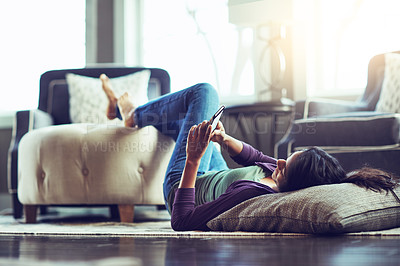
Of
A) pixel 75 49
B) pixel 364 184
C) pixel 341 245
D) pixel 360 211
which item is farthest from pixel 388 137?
pixel 75 49

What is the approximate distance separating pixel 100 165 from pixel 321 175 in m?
1.06

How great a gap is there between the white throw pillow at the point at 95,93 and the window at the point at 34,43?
114 cm

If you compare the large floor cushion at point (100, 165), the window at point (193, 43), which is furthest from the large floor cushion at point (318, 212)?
the window at point (193, 43)

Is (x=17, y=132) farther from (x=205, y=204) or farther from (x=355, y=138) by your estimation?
(x=355, y=138)

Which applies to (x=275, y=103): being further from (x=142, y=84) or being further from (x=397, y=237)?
(x=397, y=237)

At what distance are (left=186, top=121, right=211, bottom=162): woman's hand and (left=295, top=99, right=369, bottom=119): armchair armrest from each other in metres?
1.35

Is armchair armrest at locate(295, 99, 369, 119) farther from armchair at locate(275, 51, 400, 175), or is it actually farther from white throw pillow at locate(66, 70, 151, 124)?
white throw pillow at locate(66, 70, 151, 124)

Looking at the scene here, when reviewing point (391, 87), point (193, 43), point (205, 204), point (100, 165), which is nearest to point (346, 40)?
point (391, 87)

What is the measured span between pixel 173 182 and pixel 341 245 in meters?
0.79

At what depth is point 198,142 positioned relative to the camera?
5.23ft

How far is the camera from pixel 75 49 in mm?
4465

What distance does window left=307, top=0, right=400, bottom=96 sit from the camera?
3.64 meters

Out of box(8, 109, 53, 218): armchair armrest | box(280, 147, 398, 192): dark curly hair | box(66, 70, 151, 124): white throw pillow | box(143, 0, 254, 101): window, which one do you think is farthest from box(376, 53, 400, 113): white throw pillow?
box(8, 109, 53, 218): armchair armrest

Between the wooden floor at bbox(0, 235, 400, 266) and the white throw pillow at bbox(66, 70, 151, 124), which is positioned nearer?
the wooden floor at bbox(0, 235, 400, 266)
